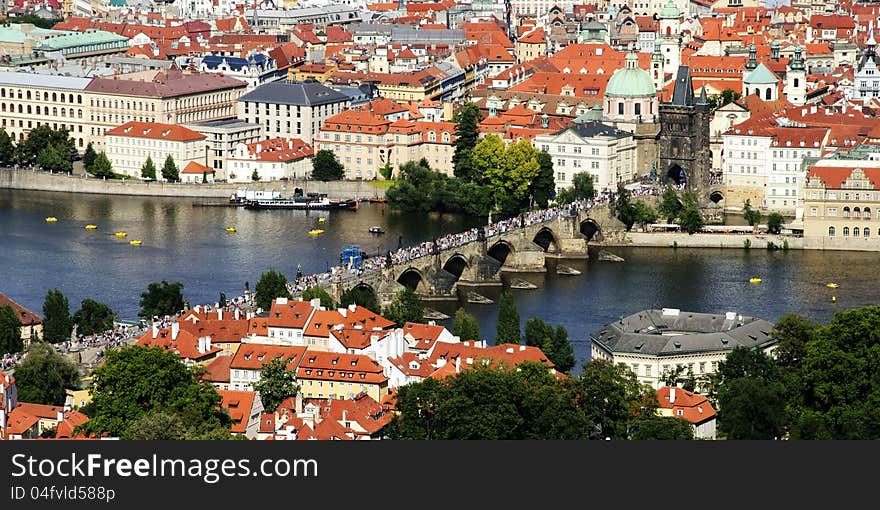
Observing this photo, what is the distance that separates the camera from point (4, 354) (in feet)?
163

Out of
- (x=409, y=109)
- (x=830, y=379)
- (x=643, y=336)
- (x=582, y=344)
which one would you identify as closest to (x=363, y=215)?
(x=409, y=109)

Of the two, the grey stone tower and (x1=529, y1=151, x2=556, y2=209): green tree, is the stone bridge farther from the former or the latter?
the grey stone tower

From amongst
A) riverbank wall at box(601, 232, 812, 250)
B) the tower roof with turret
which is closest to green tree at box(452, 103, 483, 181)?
riverbank wall at box(601, 232, 812, 250)

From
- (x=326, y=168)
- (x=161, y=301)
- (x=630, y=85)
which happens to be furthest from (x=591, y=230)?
(x=161, y=301)

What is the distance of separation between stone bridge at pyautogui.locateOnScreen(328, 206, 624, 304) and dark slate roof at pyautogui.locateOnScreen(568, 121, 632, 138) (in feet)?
19.7

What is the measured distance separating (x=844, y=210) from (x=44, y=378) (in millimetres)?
27889

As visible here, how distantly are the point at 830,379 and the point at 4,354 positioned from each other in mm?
16128

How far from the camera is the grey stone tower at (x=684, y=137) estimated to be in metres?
75.6

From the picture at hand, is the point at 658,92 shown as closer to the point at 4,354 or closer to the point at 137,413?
the point at 4,354

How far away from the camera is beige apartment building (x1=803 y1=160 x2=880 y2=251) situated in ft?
221

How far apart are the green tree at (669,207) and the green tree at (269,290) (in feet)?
58.3

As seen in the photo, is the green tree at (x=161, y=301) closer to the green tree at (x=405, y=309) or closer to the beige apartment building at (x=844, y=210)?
the green tree at (x=405, y=309)

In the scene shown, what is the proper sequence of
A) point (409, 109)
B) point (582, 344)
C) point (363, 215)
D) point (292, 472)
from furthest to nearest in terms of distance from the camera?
point (409, 109) < point (363, 215) < point (582, 344) < point (292, 472)

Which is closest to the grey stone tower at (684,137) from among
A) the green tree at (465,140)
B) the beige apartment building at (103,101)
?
the green tree at (465,140)
